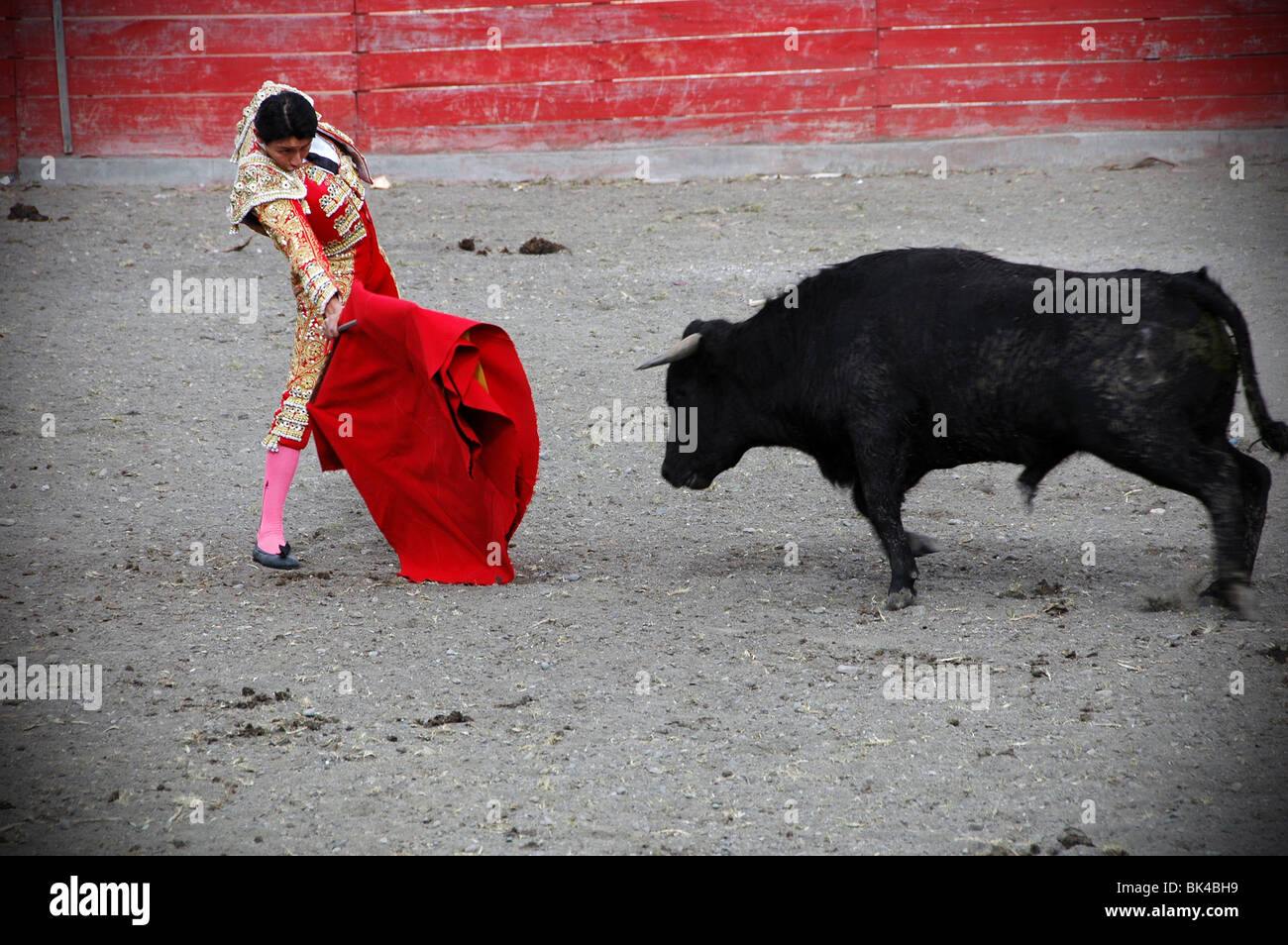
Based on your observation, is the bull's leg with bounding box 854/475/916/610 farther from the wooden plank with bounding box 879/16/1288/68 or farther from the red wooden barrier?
the wooden plank with bounding box 879/16/1288/68

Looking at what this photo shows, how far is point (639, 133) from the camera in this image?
39.0ft

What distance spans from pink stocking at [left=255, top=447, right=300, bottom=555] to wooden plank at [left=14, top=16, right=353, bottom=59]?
7.80 meters

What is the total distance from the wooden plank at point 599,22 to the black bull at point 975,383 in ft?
24.0

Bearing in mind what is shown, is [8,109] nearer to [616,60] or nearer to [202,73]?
[202,73]

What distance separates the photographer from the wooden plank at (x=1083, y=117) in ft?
37.7

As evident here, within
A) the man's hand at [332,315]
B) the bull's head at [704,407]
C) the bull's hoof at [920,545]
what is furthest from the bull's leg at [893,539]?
the man's hand at [332,315]

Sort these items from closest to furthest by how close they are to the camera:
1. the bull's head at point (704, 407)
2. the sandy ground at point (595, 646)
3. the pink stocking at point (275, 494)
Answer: the sandy ground at point (595, 646) < the pink stocking at point (275, 494) < the bull's head at point (704, 407)

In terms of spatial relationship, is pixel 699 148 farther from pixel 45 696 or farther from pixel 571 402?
pixel 45 696

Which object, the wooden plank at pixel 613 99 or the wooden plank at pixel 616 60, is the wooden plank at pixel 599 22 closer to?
the wooden plank at pixel 616 60

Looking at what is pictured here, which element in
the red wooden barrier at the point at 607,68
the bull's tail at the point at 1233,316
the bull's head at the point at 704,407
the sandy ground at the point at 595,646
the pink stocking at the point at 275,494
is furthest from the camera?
the red wooden barrier at the point at 607,68

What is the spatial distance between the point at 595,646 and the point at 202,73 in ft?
30.5

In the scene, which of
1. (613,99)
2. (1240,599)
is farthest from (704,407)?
(613,99)

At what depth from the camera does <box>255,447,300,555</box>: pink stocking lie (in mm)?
5062

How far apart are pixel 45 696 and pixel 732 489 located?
3212mm
